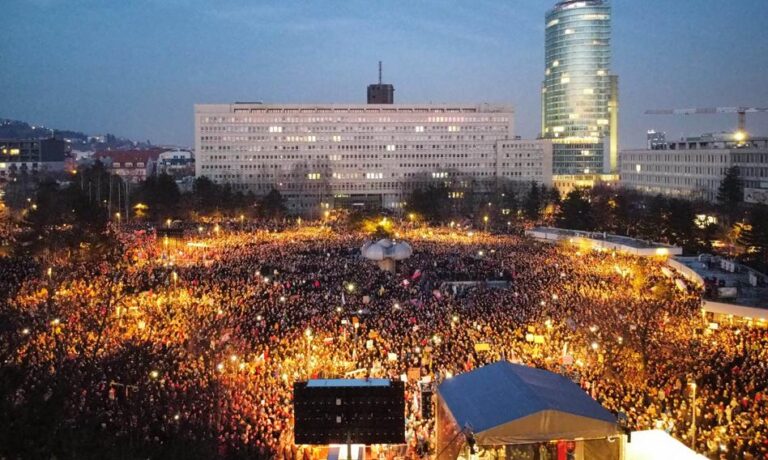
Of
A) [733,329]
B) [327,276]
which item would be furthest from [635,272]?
[327,276]

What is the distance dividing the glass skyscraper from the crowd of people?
10136 cm

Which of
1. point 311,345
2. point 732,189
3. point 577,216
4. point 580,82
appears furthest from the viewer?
point 580,82

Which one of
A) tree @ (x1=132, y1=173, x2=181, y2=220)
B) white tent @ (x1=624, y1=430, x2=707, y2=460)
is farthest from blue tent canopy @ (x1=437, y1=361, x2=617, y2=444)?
tree @ (x1=132, y1=173, x2=181, y2=220)

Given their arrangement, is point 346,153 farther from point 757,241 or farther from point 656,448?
point 656,448

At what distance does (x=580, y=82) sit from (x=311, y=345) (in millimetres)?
123716

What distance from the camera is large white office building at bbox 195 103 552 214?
97000 millimetres

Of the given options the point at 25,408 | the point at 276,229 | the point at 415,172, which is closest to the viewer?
the point at 25,408

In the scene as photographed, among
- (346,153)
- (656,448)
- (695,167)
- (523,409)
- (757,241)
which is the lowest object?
(656,448)

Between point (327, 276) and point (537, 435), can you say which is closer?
point (537, 435)

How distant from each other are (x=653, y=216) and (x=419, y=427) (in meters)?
38.1

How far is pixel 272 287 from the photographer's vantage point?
26.9m

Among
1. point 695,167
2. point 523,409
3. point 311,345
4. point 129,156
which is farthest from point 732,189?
point 129,156

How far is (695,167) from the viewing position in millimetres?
72500

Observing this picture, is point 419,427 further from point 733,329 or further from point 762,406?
point 733,329
